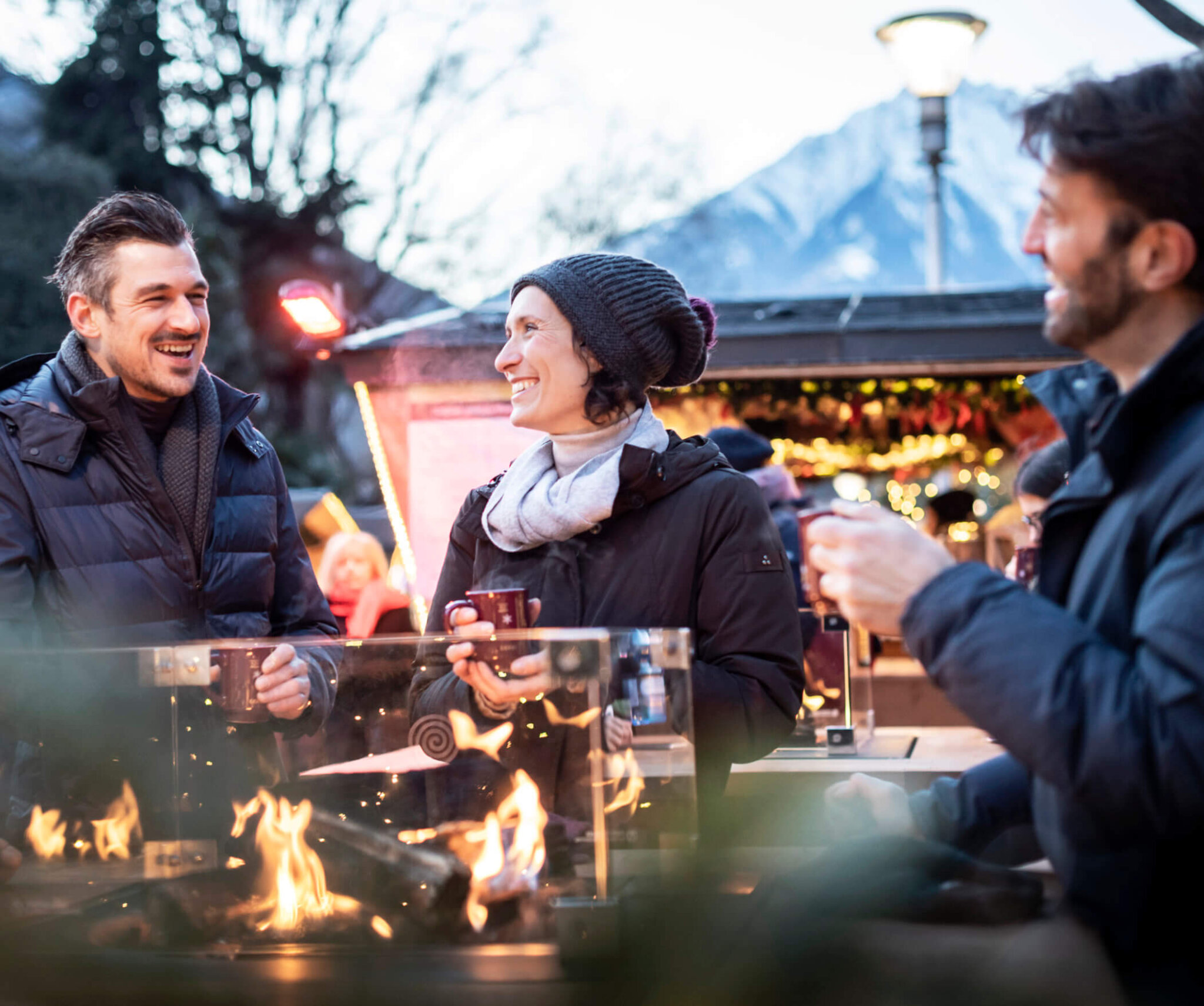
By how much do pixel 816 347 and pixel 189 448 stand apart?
5.18 m

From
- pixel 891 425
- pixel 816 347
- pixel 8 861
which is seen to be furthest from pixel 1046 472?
pixel 891 425

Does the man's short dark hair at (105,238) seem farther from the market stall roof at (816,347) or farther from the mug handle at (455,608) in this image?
the market stall roof at (816,347)

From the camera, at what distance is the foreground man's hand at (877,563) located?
1310mm

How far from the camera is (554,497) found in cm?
233

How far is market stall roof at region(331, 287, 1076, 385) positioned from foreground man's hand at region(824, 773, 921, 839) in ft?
18.4

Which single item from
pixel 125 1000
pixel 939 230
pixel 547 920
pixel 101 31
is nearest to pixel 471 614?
pixel 547 920

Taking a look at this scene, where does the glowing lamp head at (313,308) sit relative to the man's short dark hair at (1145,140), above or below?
above

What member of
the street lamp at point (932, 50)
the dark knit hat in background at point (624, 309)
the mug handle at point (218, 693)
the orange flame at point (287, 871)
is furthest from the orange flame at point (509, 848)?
the street lamp at point (932, 50)

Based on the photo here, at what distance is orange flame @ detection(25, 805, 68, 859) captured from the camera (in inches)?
67.2

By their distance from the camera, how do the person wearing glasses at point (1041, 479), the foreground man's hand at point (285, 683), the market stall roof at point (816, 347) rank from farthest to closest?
the market stall roof at point (816, 347) → the person wearing glasses at point (1041, 479) → the foreground man's hand at point (285, 683)

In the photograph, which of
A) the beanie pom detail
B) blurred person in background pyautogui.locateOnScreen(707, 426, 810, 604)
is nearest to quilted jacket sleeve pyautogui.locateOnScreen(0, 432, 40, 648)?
the beanie pom detail

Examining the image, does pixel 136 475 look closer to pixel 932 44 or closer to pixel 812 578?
pixel 812 578

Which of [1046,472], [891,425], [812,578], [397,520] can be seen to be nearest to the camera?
[1046,472]

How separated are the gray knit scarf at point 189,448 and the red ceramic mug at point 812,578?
163cm
